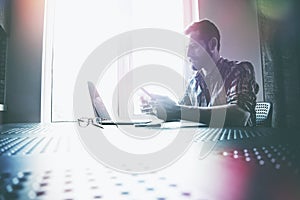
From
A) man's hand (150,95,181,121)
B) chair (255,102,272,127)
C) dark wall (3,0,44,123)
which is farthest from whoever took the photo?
dark wall (3,0,44,123)

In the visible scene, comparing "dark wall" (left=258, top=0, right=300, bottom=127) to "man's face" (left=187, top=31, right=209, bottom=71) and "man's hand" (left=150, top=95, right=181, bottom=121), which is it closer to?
"man's face" (left=187, top=31, right=209, bottom=71)

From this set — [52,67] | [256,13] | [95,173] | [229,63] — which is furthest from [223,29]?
[95,173]

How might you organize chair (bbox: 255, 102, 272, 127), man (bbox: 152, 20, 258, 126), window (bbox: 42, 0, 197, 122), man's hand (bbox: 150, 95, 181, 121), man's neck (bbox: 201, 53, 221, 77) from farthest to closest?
window (bbox: 42, 0, 197, 122), man's neck (bbox: 201, 53, 221, 77), chair (bbox: 255, 102, 272, 127), man (bbox: 152, 20, 258, 126), man's hand (bbox: 150, 95, 181, 121)

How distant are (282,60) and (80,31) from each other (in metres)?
1.77

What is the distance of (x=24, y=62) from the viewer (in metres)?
2.12

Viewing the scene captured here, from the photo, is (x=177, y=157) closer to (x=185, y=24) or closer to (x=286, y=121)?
(x=286, y=121)

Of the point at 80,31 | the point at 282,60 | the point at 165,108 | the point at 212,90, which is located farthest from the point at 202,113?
the point at 80,31

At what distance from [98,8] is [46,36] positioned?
1.88 ft

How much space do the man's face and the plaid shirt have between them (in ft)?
0.26

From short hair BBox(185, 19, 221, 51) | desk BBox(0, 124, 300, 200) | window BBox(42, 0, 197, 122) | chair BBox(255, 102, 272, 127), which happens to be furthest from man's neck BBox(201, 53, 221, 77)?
desk BBox(0, 124, 300, 200)

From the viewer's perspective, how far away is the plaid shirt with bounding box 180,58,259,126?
1412mm

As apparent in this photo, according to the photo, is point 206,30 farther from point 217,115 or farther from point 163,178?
point 163,178

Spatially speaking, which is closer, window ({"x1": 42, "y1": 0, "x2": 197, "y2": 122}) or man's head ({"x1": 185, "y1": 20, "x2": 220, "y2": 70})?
man's head ({"x1": 185, "y1": 20, "x2": 220, "y2": 70})

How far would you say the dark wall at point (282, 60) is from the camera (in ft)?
5.22
